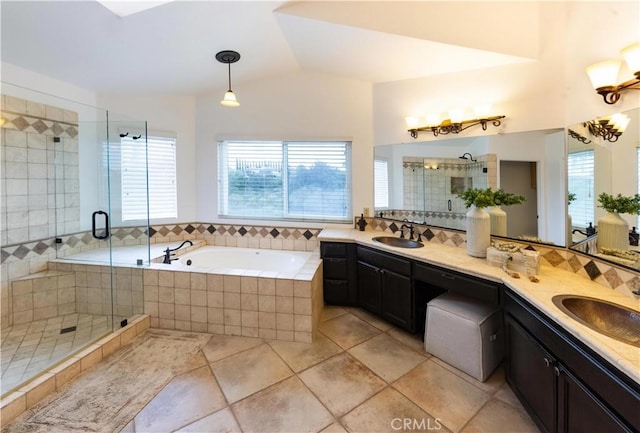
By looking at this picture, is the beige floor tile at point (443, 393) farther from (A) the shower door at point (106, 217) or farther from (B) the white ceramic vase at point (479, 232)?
(A) the shower door at point (106, 217)

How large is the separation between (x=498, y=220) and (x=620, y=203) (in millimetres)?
764

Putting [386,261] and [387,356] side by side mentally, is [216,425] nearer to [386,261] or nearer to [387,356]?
[387,356]

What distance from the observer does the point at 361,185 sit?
3447mm

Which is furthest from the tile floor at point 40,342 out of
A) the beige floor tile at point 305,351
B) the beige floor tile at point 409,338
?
the beige floor tile at point 409,338

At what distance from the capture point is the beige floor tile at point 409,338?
7.45ft

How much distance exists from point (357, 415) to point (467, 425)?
0.62m

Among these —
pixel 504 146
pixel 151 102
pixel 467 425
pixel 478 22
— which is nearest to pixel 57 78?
pixel 151 102

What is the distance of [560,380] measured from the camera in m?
1.23

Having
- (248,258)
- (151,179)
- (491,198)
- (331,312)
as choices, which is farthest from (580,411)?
(151,179)

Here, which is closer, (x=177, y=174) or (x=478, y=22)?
(x=478, y=22)

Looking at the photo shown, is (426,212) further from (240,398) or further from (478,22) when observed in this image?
(240,398)

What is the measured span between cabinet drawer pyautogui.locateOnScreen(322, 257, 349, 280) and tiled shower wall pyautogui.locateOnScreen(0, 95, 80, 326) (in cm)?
279

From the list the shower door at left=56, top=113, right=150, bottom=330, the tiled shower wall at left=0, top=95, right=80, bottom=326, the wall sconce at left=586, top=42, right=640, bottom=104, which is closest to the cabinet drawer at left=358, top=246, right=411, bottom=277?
the wall sconce at left=586, top=42, right=640, bottom=104

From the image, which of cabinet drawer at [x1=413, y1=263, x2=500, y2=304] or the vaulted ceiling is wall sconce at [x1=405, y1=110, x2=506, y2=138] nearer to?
the vaulted ceiling
